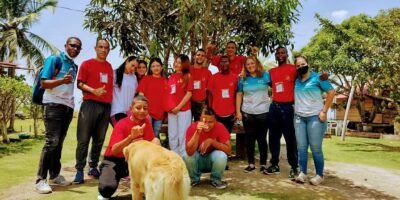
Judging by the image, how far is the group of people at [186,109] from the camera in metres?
5.13

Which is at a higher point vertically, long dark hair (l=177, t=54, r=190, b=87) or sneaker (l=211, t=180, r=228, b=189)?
long dark hair (l=177, t=54, r=190, b=87)

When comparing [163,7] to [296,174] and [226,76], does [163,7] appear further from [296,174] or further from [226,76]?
[296,174]

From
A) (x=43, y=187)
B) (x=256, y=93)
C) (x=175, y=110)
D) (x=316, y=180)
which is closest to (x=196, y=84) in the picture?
(x=175, y=110)

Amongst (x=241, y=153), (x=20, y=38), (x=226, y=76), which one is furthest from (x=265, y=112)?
(x=20, y=38)

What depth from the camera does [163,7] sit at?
27.3 feet

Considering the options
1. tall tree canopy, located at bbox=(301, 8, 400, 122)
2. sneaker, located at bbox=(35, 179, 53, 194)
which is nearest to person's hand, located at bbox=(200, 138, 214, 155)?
sneaker, located at bbox=(35, 179, 53, 194)

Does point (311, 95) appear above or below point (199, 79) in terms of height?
below

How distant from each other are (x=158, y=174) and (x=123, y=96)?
8.81 feet

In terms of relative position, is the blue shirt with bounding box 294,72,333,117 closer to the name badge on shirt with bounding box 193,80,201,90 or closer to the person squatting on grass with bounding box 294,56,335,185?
the person squatting on grass with bounding box 294,56,335,185

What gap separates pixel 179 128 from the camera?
6.14 m

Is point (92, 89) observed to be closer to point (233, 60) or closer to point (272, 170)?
point (233, 60)

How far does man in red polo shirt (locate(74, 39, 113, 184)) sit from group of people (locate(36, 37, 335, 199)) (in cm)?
1

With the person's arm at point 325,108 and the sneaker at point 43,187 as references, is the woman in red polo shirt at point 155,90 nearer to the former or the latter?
the sneaker at point 43,187

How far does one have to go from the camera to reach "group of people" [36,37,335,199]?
513cm
